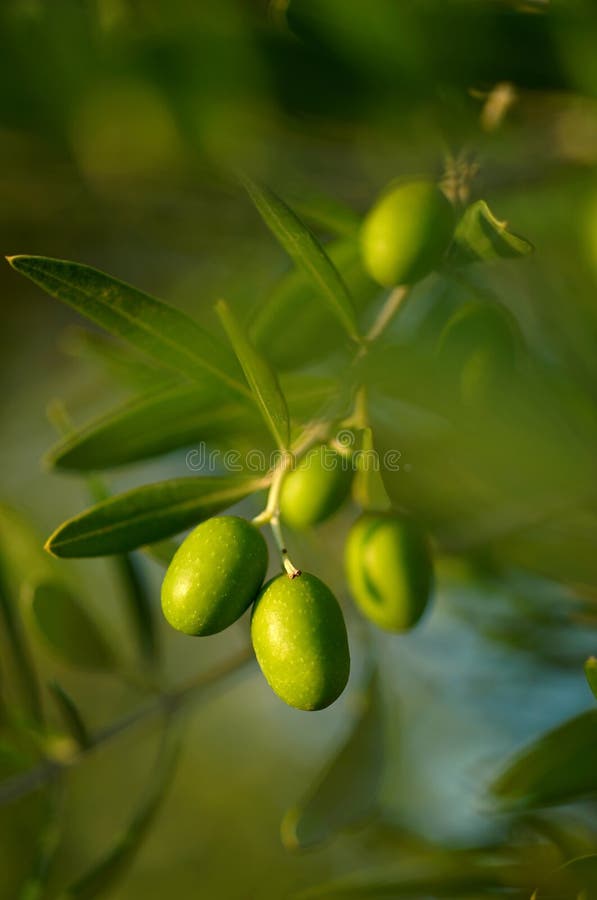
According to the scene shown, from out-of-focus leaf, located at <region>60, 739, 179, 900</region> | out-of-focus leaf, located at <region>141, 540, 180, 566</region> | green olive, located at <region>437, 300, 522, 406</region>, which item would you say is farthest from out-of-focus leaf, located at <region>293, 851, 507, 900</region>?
green olive, located at <region>437, 300, 522, 406</region>

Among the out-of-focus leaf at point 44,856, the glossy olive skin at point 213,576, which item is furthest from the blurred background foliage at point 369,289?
the glossy olive skin at point 213,576

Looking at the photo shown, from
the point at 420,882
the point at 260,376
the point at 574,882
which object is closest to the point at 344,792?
the point at 420,882

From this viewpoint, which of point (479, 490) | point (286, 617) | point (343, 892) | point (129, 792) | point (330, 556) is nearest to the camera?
point (286, 617)

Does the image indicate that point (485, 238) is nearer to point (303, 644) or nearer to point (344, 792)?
point (303, 644)

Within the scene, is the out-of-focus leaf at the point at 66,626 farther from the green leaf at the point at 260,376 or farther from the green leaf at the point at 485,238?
the green leaf at the point at 485,238

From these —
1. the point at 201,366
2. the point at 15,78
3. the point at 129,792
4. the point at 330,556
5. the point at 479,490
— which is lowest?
the point at 129,792

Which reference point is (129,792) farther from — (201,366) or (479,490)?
Answer: (201,366)

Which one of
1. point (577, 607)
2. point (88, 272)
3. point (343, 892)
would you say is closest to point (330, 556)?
point (577, 607)
